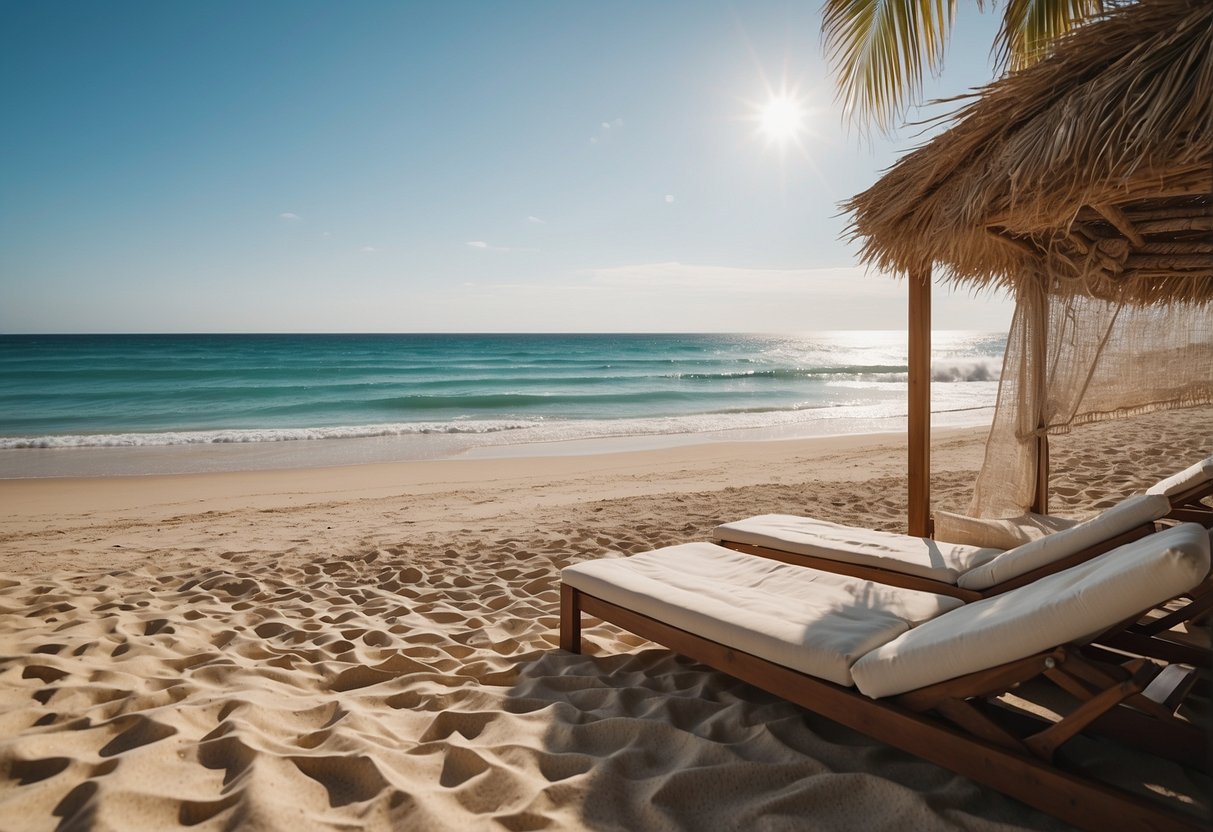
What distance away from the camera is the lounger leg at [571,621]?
254 centimetres

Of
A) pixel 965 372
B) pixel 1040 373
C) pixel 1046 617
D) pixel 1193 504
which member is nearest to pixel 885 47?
pixel 1040 373

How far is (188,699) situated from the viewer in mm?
2008

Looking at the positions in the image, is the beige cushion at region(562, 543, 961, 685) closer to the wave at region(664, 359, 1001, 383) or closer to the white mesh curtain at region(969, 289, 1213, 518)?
the white mesh curtain at region(969, 289, 1213, 518)

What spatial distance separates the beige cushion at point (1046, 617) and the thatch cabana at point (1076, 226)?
1.42 metres

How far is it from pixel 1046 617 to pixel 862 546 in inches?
57.4

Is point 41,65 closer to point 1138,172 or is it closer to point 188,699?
point 188,699

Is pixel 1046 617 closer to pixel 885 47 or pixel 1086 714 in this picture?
pixel 1086 714

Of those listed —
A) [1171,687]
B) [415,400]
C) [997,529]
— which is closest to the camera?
[1171,687]

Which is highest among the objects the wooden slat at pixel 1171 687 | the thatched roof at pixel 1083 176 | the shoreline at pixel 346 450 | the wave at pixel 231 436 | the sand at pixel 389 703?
the thatched roof at pixel 1083 176

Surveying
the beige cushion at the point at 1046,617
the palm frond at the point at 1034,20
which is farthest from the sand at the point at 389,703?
the palm frond at the point at 1034,20

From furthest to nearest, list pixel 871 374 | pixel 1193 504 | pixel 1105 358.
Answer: pixel 871 374 < pixel 1105 358 < pixel 1193 504

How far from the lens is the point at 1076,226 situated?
10.7ft

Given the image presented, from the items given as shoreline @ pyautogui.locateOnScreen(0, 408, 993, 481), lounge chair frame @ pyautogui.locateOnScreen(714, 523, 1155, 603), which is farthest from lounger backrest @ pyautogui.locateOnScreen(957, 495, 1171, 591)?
shoreline @ pyautogui.locateOnScreen(0, 408, 993, 481)

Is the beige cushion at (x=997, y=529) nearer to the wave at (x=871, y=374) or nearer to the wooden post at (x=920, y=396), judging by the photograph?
the wooden post at (x=920, y=396)
